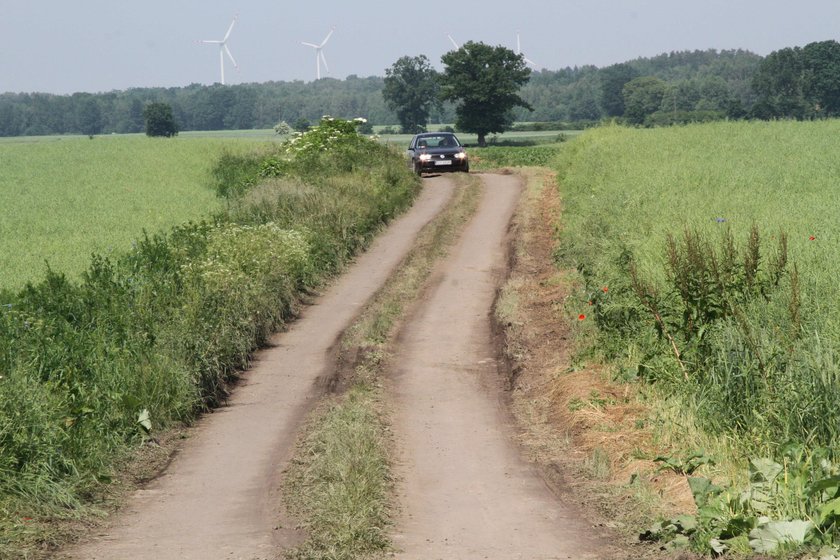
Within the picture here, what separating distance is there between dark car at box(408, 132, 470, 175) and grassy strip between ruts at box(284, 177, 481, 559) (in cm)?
2078

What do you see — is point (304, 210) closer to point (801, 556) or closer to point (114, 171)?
point (801, 556)

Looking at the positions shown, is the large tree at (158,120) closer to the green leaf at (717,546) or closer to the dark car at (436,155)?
the dark car at (436,155)

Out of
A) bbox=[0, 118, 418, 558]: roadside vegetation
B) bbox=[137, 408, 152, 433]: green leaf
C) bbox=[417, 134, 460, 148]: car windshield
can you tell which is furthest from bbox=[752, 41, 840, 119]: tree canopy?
bbox=[137, 408, 152, 433]: green leaf

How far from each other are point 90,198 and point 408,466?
29.8 metres

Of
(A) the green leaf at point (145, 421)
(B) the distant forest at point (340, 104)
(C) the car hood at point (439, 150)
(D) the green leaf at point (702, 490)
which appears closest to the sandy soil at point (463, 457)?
(D) the green leaf at point (702, 490)

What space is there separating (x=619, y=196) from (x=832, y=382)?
13.4 meters

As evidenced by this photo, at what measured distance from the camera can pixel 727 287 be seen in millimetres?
11773

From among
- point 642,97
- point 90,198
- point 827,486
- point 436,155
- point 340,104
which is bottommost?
point 827,486

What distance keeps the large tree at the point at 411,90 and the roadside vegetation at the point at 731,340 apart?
92.3 metres

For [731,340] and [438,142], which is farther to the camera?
[438,142]

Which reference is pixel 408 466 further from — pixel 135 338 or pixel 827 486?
pixel 135 338

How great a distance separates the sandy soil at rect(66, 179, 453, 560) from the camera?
27.6 feet

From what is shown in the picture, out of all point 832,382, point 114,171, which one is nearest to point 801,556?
point 832,382

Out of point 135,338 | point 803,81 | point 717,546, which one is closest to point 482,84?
point 803,81
